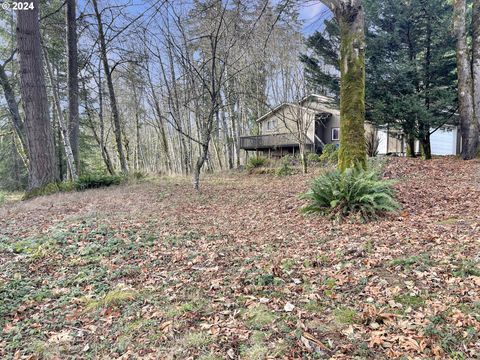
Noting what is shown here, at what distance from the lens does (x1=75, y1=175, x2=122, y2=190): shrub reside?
8938mm

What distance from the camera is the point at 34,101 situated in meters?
8.09

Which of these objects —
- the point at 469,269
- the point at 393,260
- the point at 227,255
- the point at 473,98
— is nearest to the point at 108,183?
the point at 227,255

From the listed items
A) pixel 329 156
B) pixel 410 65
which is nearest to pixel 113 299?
pixel 329 156

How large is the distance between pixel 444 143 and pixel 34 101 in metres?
20.2

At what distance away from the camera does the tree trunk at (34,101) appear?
7.84m

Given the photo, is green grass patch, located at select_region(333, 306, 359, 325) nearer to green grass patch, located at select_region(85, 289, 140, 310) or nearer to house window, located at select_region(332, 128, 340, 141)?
green grass patch, located at select_region(85, 289, 140, 310)

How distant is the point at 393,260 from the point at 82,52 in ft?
45.9

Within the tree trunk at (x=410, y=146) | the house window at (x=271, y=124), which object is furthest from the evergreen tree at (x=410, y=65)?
the house window at (x=271, y=124)

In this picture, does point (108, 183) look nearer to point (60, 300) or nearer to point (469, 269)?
point (60, 300)

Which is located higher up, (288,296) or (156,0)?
(156,0)

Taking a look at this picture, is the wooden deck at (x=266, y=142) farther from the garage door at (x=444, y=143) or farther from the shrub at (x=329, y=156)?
the garage door at (x=444, y=143)

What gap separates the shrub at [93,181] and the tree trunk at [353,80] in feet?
24.6

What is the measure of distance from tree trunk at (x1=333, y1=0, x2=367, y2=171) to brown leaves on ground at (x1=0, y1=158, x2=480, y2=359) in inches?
51.2

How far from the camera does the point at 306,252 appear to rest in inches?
137
